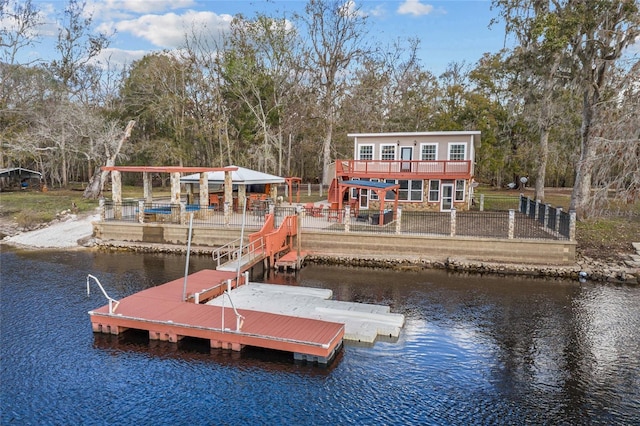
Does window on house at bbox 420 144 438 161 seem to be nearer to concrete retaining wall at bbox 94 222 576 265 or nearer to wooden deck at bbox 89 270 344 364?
concrete retaining wall at bbox 94 222 576 265

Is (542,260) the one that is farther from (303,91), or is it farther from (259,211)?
(303,91)

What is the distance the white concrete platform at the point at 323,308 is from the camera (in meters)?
12.3

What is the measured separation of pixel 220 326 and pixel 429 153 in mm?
22234

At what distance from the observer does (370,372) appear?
10.2m

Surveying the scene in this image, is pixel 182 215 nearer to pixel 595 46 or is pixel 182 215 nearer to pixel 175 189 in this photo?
pixel 175 189

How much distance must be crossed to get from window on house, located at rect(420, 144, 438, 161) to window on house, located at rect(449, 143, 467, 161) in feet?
3.28

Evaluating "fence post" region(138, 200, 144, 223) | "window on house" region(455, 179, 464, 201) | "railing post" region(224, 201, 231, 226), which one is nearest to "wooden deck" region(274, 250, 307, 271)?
"railing post" region(224, 201, 231, 226)

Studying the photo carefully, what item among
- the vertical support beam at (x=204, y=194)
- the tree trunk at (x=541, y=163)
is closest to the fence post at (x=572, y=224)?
the tree trunk at (x=541, y=163)

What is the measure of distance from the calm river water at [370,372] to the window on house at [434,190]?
13999 millimetres

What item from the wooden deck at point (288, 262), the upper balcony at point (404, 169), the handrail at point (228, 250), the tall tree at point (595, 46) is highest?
the tall tree at point (595, 46)

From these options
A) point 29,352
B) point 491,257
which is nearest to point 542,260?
point 491,257

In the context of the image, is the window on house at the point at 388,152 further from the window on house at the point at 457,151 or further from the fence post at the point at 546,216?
the fence post at the point at 546,216

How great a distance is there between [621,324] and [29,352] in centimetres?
1684

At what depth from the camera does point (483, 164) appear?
4128 cm
